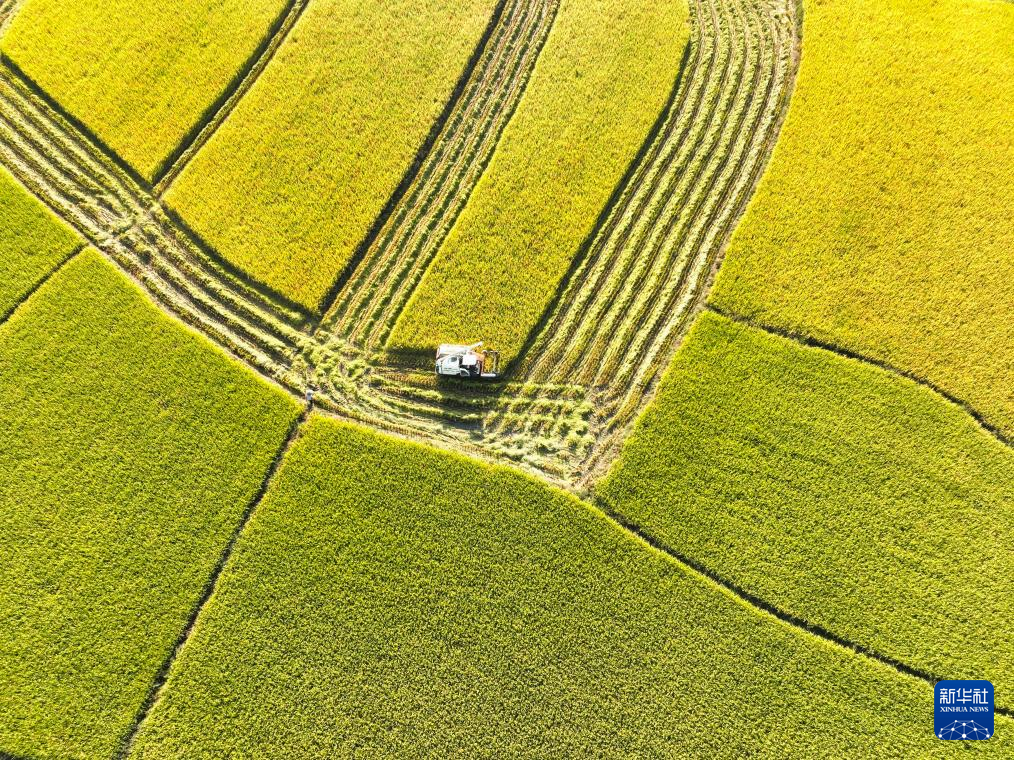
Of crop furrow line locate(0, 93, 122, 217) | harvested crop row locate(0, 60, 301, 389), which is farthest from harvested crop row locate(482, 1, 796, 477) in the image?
crop furrow line locate(0, 93, 122, 217)

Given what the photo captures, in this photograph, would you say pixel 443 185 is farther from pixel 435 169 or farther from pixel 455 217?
pixel 455 217

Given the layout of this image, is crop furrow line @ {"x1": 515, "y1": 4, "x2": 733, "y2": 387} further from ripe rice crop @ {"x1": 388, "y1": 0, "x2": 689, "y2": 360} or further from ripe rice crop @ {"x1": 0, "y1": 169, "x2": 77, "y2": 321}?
ripe rice crop @ {"x1": 0, "y1": 169, "x2": 77, "y2": 321}

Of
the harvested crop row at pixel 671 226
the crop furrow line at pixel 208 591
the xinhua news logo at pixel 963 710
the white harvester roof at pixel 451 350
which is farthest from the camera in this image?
the harvested crop row at pixel 671 226

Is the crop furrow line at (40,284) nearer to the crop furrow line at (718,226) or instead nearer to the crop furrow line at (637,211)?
the crop furrow line at (637,211)

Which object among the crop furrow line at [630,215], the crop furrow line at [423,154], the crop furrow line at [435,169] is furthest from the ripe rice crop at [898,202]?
the crop furrow line at [423,154]

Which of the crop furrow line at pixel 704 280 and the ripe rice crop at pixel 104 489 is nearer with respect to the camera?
the ripe rice crop at pixel 104 489

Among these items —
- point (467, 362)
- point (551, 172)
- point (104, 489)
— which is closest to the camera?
point (104, 489)

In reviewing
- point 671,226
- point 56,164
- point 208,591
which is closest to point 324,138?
point 56,164
